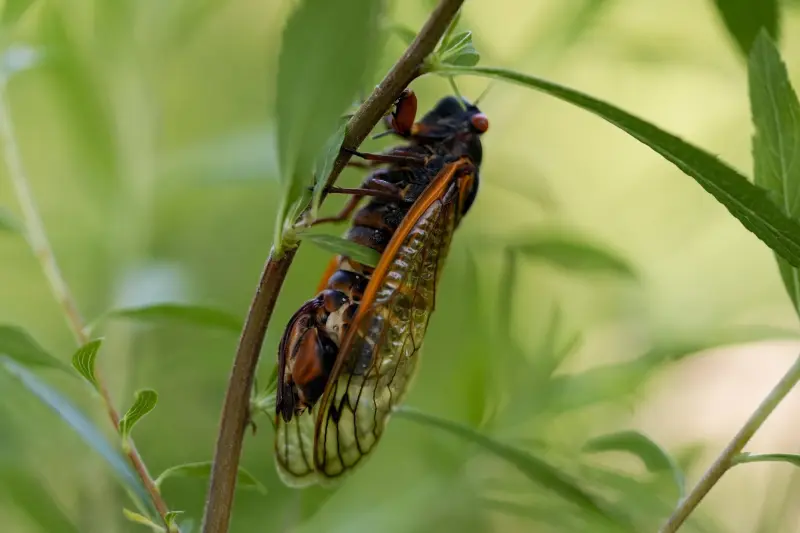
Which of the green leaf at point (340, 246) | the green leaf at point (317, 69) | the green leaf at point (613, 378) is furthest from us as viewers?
the green leaf at point (613, 378)

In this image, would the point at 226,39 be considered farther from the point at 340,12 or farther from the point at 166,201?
the point at 340,12

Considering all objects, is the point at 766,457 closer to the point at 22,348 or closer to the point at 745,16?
the point at 745,16

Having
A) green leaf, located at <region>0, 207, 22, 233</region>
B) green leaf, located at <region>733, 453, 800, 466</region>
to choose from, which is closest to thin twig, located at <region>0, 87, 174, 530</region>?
green leaf, located at <region>0, 207, 22, 233</region>

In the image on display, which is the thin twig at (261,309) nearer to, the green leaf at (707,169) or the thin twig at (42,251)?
the green leaf at (707,169)

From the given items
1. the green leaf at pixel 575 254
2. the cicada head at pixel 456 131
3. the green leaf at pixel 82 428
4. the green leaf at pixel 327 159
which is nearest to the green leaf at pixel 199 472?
the green leaf at pixel 82 428

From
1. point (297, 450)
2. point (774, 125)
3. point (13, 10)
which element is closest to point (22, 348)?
point (297, 450)

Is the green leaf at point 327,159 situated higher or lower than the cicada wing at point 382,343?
higher
